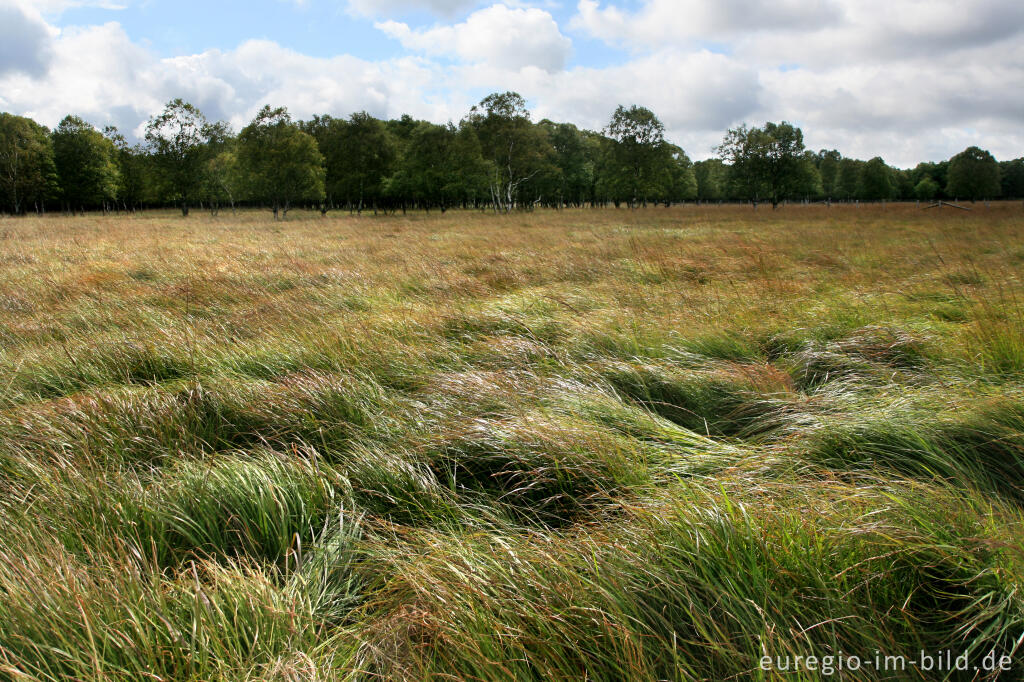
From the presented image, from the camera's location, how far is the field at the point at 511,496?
57.3 inches

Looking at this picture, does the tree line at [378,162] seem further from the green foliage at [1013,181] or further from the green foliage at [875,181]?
the green foliage at [1013,181]

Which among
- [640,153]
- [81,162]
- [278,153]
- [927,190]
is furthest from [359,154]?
[927,190]

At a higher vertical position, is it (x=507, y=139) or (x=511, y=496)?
(x=507, y=139)

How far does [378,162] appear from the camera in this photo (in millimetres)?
49938

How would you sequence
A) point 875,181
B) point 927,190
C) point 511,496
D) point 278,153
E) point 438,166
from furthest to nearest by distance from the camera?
point 927,190 < point 875,181 < point 438,166 < point 278,153 < point 511,496

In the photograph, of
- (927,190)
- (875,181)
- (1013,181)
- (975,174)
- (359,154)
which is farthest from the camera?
(927,190)

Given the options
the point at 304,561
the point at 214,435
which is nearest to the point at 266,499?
the point at 304,561

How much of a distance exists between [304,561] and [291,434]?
117cm

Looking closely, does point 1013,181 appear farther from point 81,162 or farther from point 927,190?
point 81,162

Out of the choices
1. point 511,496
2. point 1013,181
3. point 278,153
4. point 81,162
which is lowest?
point 511,496

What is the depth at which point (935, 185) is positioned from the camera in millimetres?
105438

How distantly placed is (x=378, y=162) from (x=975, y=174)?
79139mm

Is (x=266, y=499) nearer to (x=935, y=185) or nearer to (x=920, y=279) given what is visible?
(x=920, y=279)

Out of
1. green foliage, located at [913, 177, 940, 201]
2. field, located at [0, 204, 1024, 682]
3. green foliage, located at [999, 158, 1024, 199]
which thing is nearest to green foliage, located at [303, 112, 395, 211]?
field, located at [0, 204, 1024, 682]
